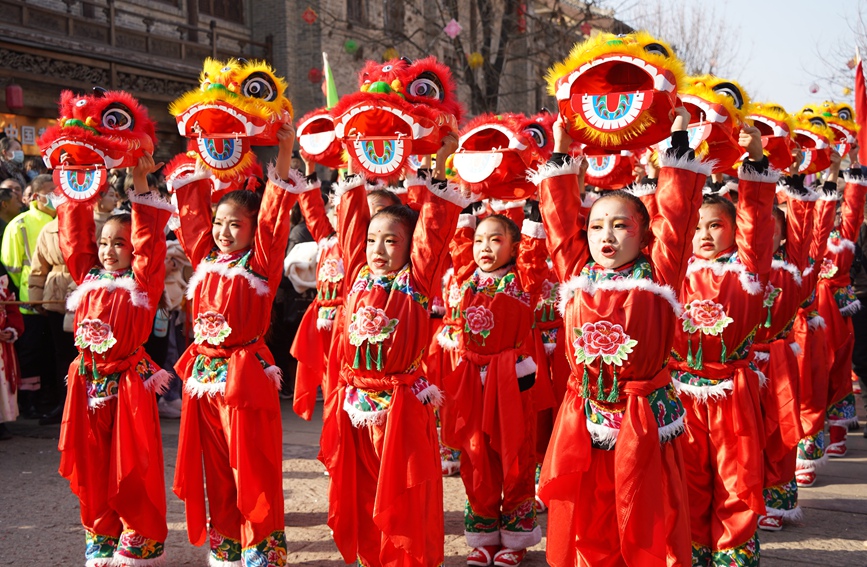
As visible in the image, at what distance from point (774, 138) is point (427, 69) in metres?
1.85

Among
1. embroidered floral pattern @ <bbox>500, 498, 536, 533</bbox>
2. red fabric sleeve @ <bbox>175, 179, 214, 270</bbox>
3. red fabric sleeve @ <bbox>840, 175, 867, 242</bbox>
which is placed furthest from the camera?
red fabric sleeve @ <bbox>840, 175, 867, 242</bbox>

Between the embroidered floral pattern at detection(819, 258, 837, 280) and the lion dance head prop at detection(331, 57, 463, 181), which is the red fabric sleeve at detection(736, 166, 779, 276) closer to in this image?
the lion dance head prop at detection(331, 57, 463, 181)

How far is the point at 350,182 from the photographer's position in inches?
159

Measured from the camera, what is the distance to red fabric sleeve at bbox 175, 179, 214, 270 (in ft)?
14.1

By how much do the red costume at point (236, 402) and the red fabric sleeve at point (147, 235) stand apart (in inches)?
10.7

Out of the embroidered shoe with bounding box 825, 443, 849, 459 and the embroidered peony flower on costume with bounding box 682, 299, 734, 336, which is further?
the embroidered shoe with bounding box 825, 443, 849, 459

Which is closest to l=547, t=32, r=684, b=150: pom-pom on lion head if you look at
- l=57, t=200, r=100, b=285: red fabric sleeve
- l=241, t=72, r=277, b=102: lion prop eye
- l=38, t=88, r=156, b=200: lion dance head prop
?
l=241, t=72, r=277, b=102: lion prop eye

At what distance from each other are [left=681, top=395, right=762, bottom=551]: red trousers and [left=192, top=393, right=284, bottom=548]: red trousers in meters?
1.89

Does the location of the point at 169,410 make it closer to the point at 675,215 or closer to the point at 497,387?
the point at 497,387

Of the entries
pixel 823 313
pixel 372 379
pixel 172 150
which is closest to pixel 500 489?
pixel 372 379

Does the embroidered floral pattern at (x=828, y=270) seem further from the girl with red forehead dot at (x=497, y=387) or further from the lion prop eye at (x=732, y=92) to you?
the lion prop eye at (x=732, y=92)

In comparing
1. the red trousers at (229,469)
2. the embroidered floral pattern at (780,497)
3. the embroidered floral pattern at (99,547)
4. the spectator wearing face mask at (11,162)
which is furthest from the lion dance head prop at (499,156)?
the spectator wearing face mask at (11,162)

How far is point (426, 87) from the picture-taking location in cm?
426

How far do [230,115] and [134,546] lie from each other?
2120 mm
